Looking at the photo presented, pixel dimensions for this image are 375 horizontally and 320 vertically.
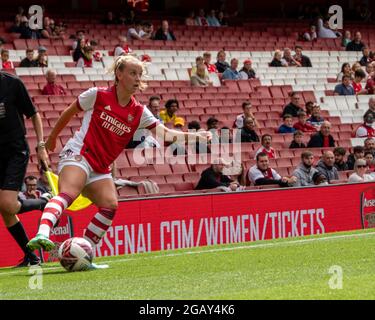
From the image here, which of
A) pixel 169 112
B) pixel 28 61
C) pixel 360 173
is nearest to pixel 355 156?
pixel 360 173

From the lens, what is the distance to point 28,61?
64.1 ft

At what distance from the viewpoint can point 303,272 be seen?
849 cm

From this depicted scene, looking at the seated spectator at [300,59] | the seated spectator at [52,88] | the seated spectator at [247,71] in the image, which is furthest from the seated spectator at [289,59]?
the seated spectator at [52,88]

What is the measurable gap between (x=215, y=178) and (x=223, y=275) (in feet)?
23.5

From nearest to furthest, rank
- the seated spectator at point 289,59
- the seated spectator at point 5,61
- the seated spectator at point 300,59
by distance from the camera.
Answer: the seated spectator at point 5,61 < the seated spectator at point 289,59 < the seated spectator at point 300,59

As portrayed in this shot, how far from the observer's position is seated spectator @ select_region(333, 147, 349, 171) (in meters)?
17.6

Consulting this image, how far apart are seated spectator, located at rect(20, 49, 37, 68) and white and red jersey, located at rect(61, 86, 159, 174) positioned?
10.6 meters

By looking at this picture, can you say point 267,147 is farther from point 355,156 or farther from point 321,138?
point 321,138

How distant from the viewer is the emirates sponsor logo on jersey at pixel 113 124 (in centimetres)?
912

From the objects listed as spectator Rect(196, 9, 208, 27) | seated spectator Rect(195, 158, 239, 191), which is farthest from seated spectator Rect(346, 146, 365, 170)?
spectator Rect(196, 9, 208, 27)

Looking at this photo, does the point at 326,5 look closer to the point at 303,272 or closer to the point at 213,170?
the point at 213,170

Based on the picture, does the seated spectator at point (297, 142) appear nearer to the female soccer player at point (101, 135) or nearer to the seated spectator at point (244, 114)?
the seated spectator at point (244, 114)

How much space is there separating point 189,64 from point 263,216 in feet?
30.5

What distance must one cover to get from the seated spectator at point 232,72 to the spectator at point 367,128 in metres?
3.18
